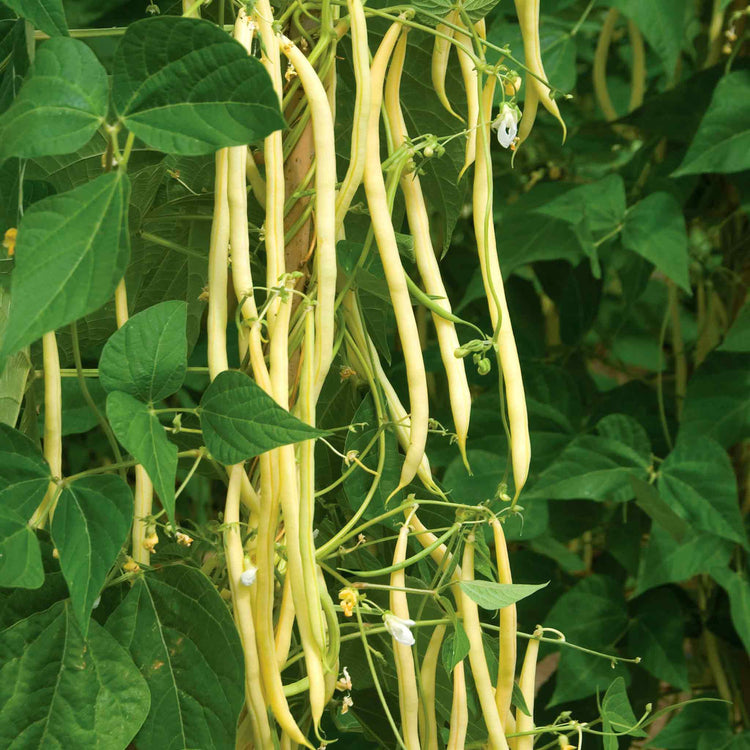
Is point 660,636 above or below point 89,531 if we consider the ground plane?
below

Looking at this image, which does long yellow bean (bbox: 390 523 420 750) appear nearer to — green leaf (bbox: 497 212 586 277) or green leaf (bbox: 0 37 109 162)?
green leaf (bbox: 0 37 109 162)

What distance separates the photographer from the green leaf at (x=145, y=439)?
1.02ft

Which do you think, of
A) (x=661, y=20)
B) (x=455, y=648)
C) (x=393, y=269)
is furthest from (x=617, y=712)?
(x=661, y=20)

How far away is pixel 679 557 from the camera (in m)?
0.83

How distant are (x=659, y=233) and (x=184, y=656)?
0.64 m

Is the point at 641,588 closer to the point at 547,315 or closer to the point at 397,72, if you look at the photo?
the point at 547,315

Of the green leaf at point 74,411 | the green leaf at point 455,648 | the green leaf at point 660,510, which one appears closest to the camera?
the green leaf at point 455,648

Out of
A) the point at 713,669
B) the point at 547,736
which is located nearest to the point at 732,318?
the point at 713,669

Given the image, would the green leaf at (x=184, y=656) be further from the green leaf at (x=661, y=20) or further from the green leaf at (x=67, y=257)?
the green leaf at (x=661, y=20)

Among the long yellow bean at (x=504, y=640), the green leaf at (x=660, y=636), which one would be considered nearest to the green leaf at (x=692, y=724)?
the green leaf at (x=660, y=636)

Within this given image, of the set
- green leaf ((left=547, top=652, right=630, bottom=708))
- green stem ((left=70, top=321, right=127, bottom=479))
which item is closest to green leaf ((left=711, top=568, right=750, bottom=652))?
green leaf ((left=547, top=652, right=630, bottom=708))

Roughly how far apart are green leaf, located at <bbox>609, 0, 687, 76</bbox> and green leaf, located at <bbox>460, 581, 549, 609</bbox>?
2.02 feet

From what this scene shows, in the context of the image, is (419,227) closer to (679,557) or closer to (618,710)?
(618,710)

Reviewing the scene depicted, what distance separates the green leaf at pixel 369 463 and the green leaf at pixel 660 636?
57cm
